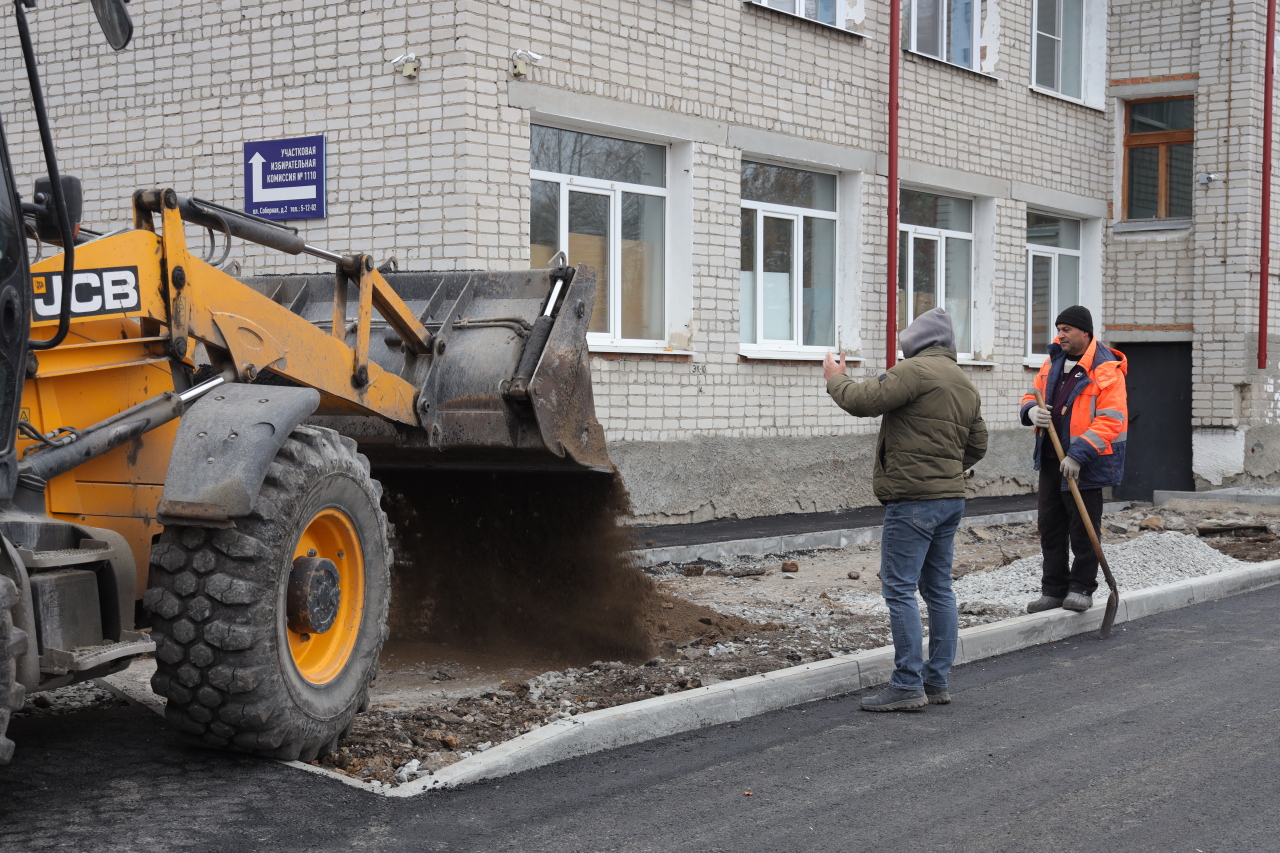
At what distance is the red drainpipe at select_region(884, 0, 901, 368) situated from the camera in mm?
14688

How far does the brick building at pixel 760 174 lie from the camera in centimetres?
1102

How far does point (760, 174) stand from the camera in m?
13.8

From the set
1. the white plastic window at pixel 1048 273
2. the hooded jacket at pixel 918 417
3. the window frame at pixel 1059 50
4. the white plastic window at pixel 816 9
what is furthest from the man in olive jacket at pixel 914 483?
the window frame at pixel 1059 50

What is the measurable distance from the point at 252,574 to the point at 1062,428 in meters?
5.79

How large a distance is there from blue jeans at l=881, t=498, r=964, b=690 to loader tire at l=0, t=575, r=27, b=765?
3.88 m

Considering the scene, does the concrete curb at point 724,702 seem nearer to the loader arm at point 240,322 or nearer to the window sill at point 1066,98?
the loader arm at point 240,322

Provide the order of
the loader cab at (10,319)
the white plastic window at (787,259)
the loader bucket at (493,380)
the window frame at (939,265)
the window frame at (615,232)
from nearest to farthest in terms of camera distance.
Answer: the loader cab at (10,319)
the loader bucket at (493,380)
the window frame at (615,232)
the white plastic window at (787,259)
the window frame at (939,265)

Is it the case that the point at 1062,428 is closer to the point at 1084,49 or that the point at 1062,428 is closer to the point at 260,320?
the point at 260,320

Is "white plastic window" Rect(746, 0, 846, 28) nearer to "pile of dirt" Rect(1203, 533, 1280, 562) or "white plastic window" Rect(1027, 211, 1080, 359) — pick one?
"white plastic window" Rect(1027, 211, 1080, 359)

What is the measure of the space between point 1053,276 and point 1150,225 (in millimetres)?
1741

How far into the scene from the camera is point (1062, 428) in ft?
28.7

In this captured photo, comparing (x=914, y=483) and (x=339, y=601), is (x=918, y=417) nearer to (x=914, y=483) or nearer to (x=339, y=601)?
(x=914, y=483)

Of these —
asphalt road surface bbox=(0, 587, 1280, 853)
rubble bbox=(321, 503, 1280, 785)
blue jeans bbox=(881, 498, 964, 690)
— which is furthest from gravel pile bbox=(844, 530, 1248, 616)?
asphalt road surface bbox=(0, 587, 1280, 853)

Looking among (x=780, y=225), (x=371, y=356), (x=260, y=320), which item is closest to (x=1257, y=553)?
(x=780, y=225)
